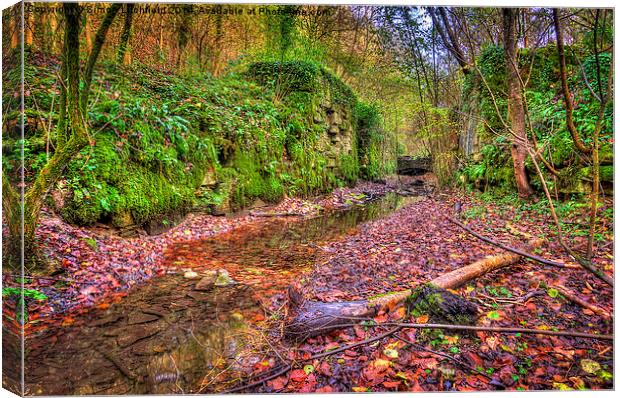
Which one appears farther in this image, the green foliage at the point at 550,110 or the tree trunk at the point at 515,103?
the tree trunk at the point at 515,103

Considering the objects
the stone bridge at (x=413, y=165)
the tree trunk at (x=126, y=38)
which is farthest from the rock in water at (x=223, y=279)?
the stone bridge at (x=413, y=165)

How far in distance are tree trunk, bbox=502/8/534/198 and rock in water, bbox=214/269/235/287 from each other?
2.47 m

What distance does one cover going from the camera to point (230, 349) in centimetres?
178

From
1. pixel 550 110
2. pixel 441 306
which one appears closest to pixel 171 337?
pixel 441 306

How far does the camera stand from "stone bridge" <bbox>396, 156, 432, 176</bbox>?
6.83 meters

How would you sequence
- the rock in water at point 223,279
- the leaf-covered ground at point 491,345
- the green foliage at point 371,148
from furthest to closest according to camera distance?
the green foliage at point 371,148, the rock in water at point 223,279, the leaf-covered ground at point 491,345

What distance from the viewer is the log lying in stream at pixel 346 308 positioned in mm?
1724

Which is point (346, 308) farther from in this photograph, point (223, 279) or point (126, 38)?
point (126, 38)

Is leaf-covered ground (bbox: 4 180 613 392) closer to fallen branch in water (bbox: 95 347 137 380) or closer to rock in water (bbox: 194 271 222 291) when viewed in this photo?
rock in water (bbox: 194 271 222 291)

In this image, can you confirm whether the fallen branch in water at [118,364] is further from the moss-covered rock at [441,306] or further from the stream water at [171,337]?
the moss-covered rock at [441,306]

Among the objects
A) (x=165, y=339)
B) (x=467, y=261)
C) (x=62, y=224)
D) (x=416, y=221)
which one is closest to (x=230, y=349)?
(x=165, y=339)

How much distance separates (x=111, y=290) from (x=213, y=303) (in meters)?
0.86

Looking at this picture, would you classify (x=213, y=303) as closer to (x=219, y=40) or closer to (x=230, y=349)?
(x=230, y=349)

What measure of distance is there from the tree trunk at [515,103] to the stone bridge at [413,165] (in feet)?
9.95
